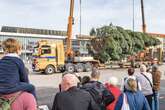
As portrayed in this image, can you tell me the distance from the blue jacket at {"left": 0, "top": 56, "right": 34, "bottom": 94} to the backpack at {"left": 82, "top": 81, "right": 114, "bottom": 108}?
5.26ft

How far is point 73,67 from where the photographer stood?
1302 inches

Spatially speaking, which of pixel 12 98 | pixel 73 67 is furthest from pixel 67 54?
pixel 12 98

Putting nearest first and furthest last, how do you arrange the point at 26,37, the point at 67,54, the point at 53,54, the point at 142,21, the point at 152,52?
the point at 53,54 < the point at 67,54 < the point at 152,52 < the point at 142,21 < the point at 26,37

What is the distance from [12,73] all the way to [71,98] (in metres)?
0.91

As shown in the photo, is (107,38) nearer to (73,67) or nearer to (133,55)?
(133,55)

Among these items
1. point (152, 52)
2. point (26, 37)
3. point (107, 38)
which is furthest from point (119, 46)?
point (26, 37)

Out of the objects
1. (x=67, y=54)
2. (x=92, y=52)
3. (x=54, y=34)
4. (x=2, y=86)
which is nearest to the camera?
(x=2, y=86)

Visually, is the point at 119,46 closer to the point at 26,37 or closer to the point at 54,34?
the point at 26,37

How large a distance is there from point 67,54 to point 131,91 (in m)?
30.9

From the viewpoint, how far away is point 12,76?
309 cm

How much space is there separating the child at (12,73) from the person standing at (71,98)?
0.69 metres

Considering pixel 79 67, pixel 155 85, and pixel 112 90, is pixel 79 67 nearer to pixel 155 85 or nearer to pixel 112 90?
pixel 155 85

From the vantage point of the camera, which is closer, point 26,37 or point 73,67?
point 73,67

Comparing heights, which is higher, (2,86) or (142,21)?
(142,21)
